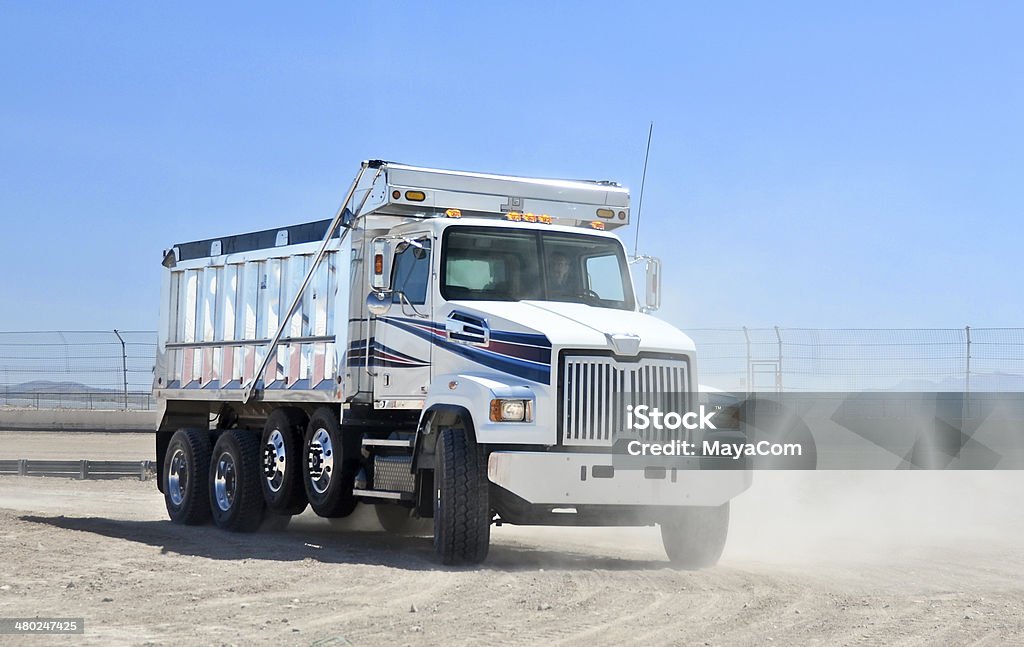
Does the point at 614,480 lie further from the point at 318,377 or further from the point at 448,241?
the point at 318,377

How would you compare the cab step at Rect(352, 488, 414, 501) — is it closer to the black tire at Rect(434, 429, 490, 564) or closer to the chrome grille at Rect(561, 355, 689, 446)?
the black tire at Rect(434, 429, 490, 564)

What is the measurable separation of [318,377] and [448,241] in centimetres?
267

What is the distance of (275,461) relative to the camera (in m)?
17.0

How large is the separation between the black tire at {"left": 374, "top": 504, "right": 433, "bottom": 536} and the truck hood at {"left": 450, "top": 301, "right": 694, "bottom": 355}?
14.9ft

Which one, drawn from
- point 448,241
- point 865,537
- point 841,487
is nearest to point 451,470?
point 448,241

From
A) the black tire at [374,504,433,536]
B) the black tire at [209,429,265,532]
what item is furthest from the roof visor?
the black tire at [374,504,433,536]

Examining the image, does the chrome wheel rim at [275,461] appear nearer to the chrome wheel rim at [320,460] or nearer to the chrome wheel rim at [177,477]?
the chrome wheel rim at [320,460]

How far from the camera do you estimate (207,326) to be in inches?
742

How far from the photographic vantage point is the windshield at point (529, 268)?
47.0 feet

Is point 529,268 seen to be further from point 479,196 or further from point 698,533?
point 698,533

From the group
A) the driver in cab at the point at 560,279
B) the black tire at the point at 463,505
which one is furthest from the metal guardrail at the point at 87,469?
the black tire at the point at 463,505

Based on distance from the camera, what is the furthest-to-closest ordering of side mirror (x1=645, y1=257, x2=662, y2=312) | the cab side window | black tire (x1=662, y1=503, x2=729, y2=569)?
1. side mirror (x1=645, y1=257, x2=662, y2=312)
2. the cab side window
3. black tire (x1=662, y1=503, x2=729, y2=569)

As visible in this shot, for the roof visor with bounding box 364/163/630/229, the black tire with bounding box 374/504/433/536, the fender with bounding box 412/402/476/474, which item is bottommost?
the black tire with bounding box 374/504/433/536

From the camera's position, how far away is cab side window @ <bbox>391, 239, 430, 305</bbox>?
1446 centimetres
